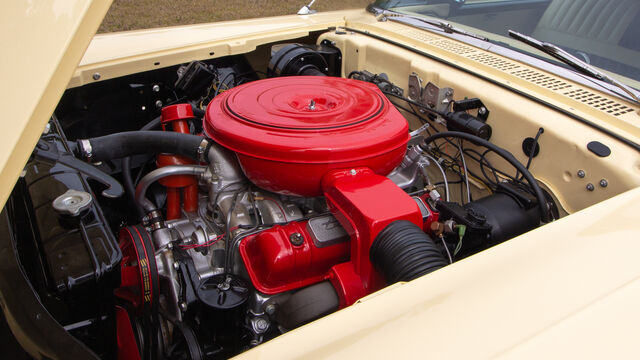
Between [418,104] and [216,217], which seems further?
[418,104]

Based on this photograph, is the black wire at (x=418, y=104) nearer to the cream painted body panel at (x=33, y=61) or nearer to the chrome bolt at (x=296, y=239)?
the chrome bolt at (x=296, y=239)

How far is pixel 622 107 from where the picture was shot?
1176 millimetres

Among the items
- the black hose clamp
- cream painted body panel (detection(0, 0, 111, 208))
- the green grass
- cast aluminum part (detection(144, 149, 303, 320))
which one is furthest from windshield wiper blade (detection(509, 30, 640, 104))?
the green grass

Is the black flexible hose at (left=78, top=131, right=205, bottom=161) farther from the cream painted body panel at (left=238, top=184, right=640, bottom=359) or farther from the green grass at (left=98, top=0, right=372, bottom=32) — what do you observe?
the green grass at (left=98, top=0, right=372, bottom=32)

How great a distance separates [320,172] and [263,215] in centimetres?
26

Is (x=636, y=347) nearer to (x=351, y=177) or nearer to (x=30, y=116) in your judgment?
(x=351, y=177)

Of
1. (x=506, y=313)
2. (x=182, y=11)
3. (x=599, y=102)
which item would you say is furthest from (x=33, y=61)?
(x=182, y=11)

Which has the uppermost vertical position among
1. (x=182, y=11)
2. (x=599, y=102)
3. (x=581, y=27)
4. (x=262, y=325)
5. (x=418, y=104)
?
(x=581, y=27)

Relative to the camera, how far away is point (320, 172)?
39.9 inches

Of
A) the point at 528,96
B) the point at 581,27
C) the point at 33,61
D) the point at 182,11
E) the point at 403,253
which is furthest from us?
the point at 182,11

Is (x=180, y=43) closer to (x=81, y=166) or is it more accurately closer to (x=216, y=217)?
(x=216, y=217)

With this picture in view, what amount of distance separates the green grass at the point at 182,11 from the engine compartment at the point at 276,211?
3824mm

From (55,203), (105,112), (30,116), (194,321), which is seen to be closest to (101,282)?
(55,203)

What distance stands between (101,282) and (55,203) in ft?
0.65
